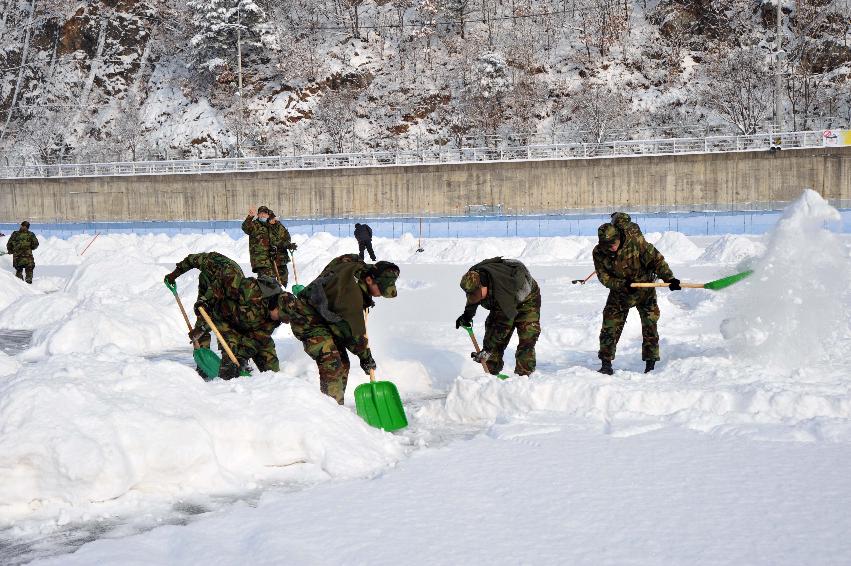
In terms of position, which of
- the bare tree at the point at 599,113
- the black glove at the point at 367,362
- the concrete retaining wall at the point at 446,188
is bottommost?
the black glove at the point at 367,362

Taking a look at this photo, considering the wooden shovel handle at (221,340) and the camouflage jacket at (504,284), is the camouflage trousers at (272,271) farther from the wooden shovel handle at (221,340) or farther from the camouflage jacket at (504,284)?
the camouflage jacket at (504,284)

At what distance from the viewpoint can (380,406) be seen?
6.38 meters

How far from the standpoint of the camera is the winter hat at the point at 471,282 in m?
7.03

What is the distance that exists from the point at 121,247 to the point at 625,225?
20648 mm

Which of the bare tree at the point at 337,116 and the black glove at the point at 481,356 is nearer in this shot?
the black glove at the point at 481,356

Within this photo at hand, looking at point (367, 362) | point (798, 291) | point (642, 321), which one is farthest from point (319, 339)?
point (798, 291)

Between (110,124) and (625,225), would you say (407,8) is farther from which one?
(625,225)

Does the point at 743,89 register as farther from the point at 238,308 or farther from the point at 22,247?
the point at 238,308

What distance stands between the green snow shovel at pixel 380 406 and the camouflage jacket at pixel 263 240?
6.07 metres

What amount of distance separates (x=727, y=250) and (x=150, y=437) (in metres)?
15.7

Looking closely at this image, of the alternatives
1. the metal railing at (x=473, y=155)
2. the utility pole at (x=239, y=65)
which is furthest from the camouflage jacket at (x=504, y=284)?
the utility pole at (x=239, y=65)

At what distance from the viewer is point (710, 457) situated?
5371 mm

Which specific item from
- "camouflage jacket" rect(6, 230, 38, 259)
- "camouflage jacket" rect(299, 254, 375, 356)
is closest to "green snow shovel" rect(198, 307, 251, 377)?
"camouflage jacket" rect(299, 254, 375, 356)

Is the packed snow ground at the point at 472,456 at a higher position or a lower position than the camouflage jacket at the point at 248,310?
lower
